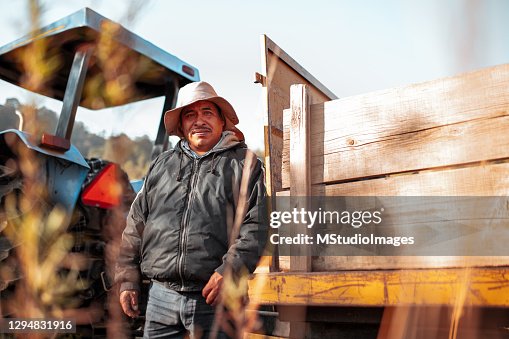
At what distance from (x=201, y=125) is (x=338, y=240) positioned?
116cm

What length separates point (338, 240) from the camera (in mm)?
1834

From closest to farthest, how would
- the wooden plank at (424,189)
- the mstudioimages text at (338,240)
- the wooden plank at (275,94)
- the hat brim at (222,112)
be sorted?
the wooden plank at (424,189) < the mstudioimages text at (338,240) < the wooden plank at (275,94) < the hat brim at (222,112)

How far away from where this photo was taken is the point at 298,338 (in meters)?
1.97

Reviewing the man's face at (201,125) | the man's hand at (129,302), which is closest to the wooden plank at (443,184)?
the man's face at (201,125)

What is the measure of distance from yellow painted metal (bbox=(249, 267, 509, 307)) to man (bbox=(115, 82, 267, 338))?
14.5 inches

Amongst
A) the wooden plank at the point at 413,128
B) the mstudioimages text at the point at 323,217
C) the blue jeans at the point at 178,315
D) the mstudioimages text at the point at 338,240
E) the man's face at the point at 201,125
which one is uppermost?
the man's face at the point at 201,125

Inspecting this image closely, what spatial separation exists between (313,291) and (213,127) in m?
1.26

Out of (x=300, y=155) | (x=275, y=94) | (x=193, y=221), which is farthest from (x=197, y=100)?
(x=300, y=155)

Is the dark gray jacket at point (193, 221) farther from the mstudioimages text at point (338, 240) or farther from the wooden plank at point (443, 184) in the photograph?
the wooden plank at point (443, 184)

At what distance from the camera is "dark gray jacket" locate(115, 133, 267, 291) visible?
2371 millimetres

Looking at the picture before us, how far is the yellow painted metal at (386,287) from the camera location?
55.6 inches

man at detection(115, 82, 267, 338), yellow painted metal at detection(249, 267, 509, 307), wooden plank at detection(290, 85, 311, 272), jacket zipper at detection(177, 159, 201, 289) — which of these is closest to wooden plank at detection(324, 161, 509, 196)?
wooden plank at detection(290, 85, 311, 272)

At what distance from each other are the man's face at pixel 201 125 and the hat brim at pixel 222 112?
0.13ft

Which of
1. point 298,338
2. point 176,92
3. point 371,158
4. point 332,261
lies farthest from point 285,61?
point 176,92
